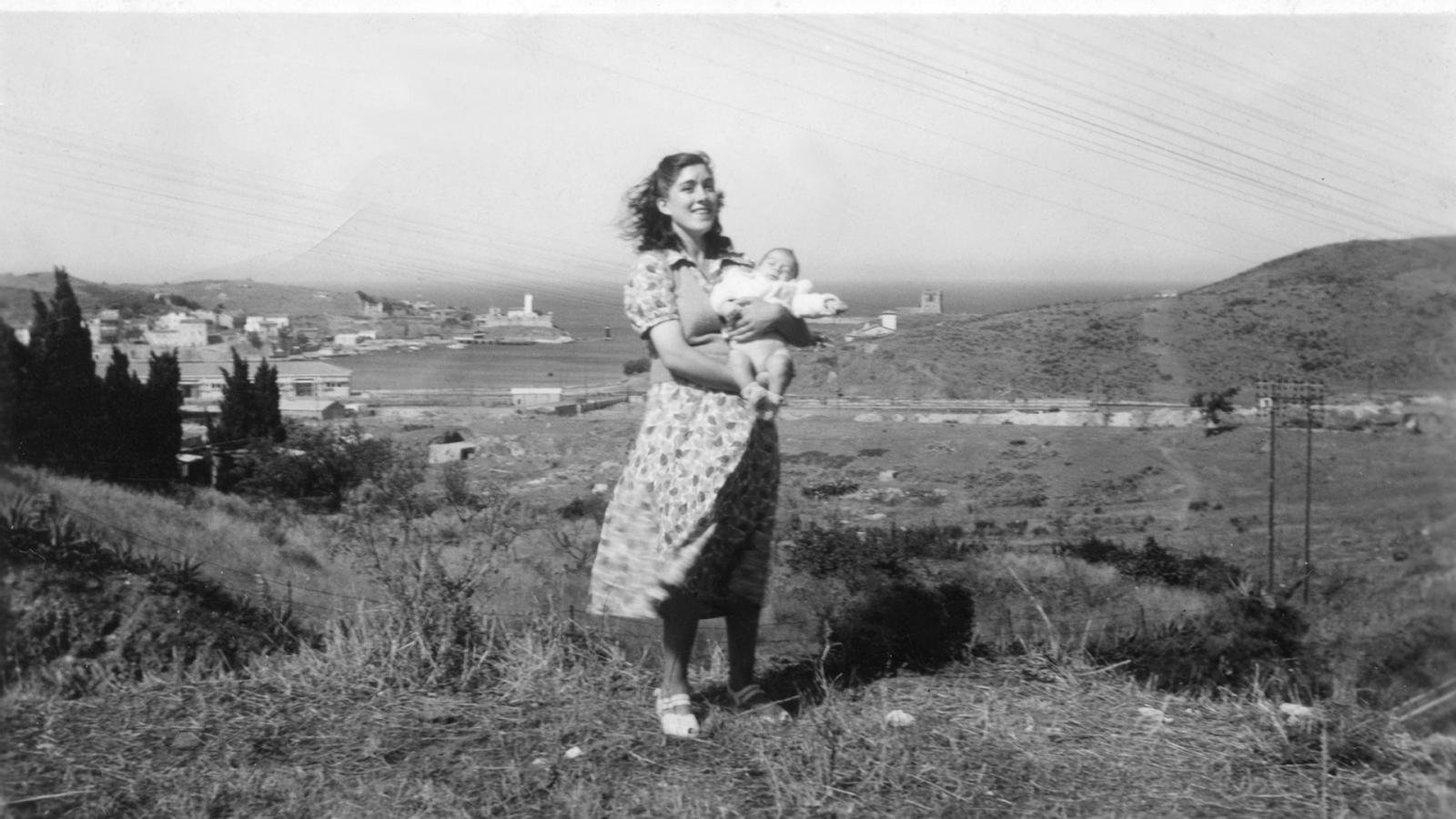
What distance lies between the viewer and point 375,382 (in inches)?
200

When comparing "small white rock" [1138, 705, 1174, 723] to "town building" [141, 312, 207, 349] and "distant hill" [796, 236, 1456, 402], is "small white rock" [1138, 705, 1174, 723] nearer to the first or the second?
"distant hill" [796, 236, 1456, 402]

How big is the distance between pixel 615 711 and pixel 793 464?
5.30ft

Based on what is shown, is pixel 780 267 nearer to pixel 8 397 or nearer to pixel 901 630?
pixel 901 630

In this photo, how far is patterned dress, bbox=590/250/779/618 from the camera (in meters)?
3.62

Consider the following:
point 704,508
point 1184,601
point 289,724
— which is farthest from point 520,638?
point 1184,601

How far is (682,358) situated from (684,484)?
0.40 m

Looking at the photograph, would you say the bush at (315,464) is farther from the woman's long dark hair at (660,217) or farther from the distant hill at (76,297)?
the woman's long dark hair at (660,217)

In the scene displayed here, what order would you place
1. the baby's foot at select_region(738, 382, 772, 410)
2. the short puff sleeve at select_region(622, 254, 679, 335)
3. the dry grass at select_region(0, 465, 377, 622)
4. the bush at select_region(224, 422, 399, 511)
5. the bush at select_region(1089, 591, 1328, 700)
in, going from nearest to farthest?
the baby's foot at select_region(738, 382, 772, 410) → the short puff sleeve at select_region(622, 254, 679, 335) → the bush at select_region(1089, 591, 1328, 700) → the dry grass at select_region(0, 465, 377, 622) → the bush at select_region(224, 422, 399, 511)

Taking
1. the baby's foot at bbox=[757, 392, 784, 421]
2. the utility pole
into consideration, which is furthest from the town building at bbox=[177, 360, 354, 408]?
the utility pole

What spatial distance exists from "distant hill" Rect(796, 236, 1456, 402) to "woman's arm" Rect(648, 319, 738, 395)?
165cm

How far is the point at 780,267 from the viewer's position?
361cm

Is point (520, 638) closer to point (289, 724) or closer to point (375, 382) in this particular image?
point (289, 724)

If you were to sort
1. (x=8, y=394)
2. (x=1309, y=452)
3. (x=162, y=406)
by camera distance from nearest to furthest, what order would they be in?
(x=8, y=394), (x=162, y=406), (x=1309, y=452)

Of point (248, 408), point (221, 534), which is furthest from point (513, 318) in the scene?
point (221, 534)
